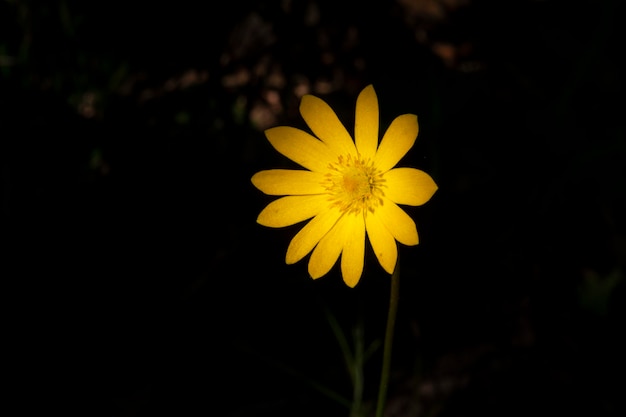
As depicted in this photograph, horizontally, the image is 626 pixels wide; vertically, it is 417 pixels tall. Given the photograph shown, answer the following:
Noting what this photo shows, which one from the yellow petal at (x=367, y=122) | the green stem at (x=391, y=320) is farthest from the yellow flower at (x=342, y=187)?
the green stem at (x=391, y=320)

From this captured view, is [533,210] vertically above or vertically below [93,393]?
above

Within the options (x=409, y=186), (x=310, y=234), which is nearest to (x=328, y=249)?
(x=310, y=234)

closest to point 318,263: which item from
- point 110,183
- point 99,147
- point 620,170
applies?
point 110,183

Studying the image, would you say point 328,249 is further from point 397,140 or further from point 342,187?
point 397,140

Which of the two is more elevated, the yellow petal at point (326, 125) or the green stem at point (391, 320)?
the yellow petal at point (326, 125)

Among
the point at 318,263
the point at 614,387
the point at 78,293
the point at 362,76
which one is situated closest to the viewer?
the point at 318,263

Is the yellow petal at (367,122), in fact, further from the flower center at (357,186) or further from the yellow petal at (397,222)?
the yellow petal at (397,222)

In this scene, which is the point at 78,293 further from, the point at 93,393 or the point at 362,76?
the point at 362,76
